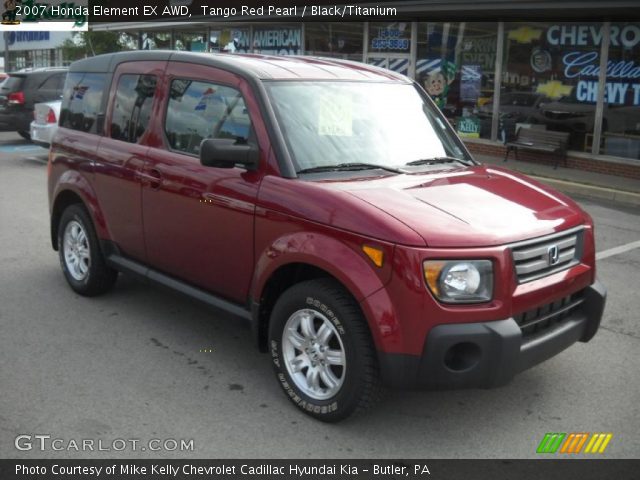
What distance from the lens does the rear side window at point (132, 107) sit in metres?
5.04

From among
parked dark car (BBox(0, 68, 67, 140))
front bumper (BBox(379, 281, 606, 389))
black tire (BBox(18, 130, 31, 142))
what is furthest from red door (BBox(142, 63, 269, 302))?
black tire (BBox(18, 130, 31, 142))

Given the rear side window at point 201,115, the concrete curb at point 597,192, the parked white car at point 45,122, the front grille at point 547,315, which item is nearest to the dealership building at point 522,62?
the concrete curb at point 597,192

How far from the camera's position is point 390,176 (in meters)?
4.17

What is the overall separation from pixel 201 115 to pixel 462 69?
12825 millimetres

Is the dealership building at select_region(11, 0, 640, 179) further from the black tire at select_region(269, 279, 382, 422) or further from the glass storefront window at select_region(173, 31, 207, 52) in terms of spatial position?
the black tire at select_region(269, 279, 382, 422)

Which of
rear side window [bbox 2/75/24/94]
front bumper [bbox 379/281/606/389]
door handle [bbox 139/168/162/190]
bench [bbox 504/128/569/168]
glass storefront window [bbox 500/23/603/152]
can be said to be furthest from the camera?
rear side window [bbox 2/75/24/94]

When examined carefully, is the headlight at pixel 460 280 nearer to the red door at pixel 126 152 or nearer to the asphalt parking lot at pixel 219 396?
the asphalt parking lot at pixel 219 396

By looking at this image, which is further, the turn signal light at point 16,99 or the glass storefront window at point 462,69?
the turn signal light at point 16,99

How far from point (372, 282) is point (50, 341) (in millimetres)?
2616

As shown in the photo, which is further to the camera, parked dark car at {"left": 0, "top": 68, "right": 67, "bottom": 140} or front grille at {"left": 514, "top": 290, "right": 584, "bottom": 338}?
parked dark car at {"left": 0, "top": 68, "right": 67, "bottom": 140}

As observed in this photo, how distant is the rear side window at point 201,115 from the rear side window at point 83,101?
3.25ft

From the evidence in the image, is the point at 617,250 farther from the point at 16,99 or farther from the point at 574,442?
the point at 16,99

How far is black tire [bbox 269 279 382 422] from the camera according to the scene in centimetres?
355

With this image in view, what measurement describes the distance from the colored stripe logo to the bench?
11.1m
